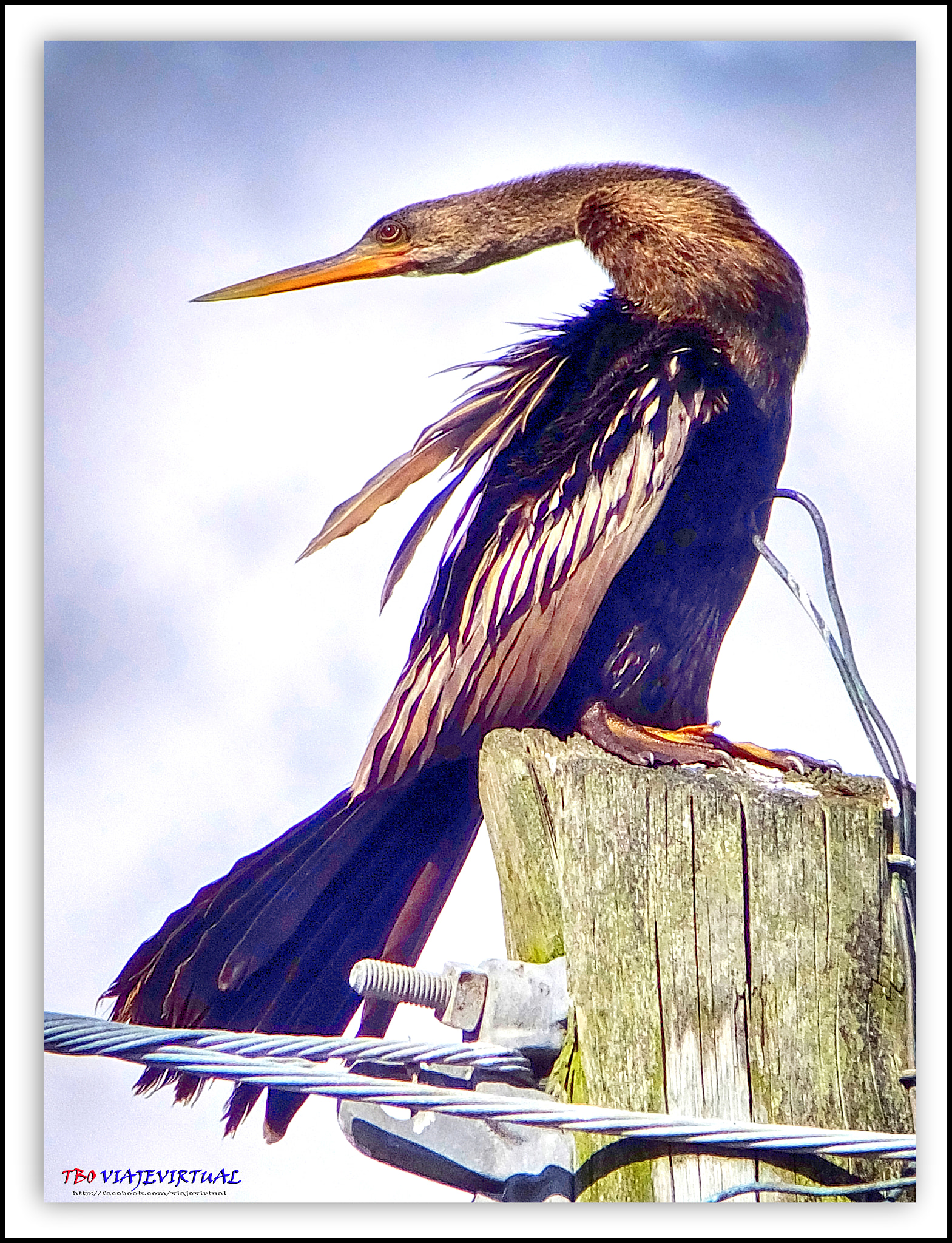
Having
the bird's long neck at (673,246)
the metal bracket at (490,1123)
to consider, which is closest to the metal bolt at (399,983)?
the metal bracket at (490,1123)

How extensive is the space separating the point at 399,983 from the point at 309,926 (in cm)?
27

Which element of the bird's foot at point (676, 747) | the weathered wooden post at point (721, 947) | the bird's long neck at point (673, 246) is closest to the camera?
the weathered wooden post at point (721, 947)

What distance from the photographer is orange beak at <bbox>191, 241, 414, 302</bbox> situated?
61.7 inches

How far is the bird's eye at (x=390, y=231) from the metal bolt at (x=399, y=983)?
3.56 feet

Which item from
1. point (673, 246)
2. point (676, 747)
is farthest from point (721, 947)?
point (673, 246)

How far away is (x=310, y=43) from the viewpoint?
1573 millimetres

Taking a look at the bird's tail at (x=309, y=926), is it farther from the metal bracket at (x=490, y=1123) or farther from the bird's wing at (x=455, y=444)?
the bird's wing at (x=455, y=444)

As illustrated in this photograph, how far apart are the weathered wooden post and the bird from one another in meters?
0.22

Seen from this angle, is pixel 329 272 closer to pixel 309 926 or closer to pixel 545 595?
pixel 545 595

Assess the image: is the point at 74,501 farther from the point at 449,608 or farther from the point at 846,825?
the point at 846,825

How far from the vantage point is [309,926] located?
1.46m

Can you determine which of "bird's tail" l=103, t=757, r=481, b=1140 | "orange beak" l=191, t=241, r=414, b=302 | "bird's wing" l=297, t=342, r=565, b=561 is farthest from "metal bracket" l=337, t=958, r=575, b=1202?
"orange beak" l=191, t=241, r=414, b=302

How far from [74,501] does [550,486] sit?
75 cm

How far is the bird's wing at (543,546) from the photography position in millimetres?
1424
